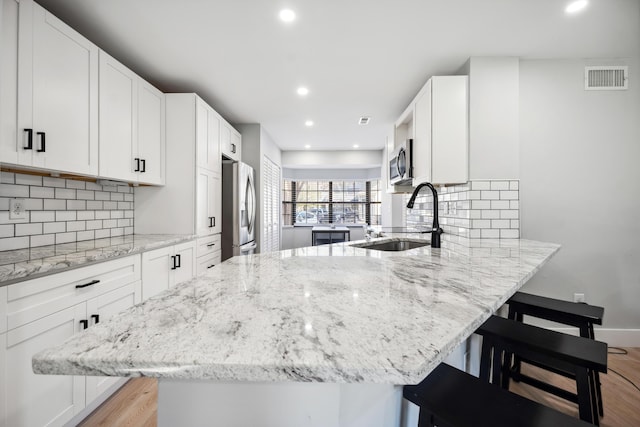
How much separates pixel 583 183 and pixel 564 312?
1521mm

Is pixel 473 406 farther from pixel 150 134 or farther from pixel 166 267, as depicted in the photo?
pixel 150 134

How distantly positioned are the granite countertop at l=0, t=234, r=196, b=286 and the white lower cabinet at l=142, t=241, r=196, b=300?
4.4 inches

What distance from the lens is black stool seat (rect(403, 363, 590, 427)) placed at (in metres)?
0.77

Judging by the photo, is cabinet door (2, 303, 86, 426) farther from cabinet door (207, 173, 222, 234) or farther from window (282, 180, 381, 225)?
window (282, 180, 381, 225)

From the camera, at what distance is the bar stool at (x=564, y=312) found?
1.50 m

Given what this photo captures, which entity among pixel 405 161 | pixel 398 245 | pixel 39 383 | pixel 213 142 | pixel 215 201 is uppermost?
pixel 213 142

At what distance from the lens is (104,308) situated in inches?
65.2

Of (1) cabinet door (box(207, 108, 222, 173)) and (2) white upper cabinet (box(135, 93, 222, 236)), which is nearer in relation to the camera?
(2) white upper cabinet (box(135, 93, 222, 236))

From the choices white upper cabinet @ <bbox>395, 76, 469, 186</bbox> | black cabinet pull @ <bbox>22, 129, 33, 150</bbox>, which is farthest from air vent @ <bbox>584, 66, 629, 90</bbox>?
black cabinet pull @ <bbox>22, 129, 33, 150</bbox>

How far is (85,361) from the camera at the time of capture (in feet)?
1.37

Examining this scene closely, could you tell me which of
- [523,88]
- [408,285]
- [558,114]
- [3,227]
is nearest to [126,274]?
[3,227]

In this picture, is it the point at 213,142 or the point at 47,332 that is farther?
the point at 213,142

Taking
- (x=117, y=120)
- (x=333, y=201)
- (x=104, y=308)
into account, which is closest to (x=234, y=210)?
(x=117, y=120)

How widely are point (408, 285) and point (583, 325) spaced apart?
4.38 ft
